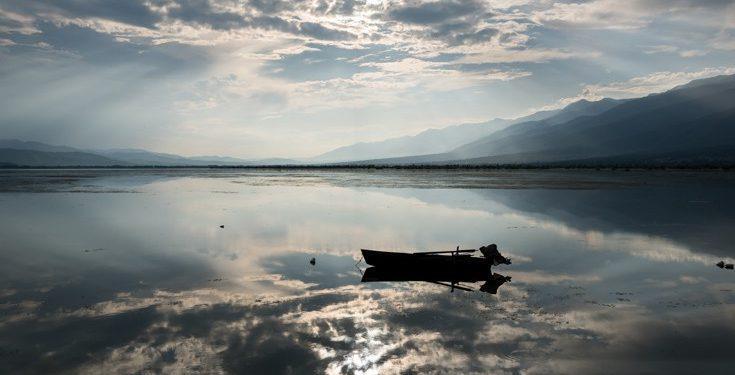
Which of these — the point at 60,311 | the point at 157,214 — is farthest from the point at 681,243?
the point at 157,214

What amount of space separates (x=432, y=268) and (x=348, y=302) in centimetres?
531

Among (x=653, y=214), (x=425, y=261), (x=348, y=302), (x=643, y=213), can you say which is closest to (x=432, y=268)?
(x=425, y=261)

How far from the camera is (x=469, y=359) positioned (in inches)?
484

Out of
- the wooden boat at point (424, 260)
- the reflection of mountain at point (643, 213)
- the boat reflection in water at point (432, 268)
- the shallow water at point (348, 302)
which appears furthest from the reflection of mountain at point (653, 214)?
the wooden boat at point (424, 260)

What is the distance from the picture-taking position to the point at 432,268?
21.3m

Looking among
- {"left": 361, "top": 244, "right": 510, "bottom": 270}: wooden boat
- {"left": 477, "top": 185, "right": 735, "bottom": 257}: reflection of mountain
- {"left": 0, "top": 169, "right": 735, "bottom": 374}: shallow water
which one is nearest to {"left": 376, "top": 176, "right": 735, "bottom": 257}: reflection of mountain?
{"left": 477, "top": 185, "right": 735, "bottom": 257}: reflection of mountain

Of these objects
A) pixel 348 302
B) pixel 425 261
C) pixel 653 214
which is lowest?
pixel 348 302

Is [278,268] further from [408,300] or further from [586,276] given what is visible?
[586,276]

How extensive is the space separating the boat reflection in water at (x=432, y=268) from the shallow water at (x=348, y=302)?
1074 millimetres

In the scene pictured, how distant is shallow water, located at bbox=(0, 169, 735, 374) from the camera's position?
12.3 meters

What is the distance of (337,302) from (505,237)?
58.1 feet

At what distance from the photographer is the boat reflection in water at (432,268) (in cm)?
2084

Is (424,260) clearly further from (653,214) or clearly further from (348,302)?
(653,214)

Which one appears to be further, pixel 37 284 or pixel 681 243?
pixel 681 243
